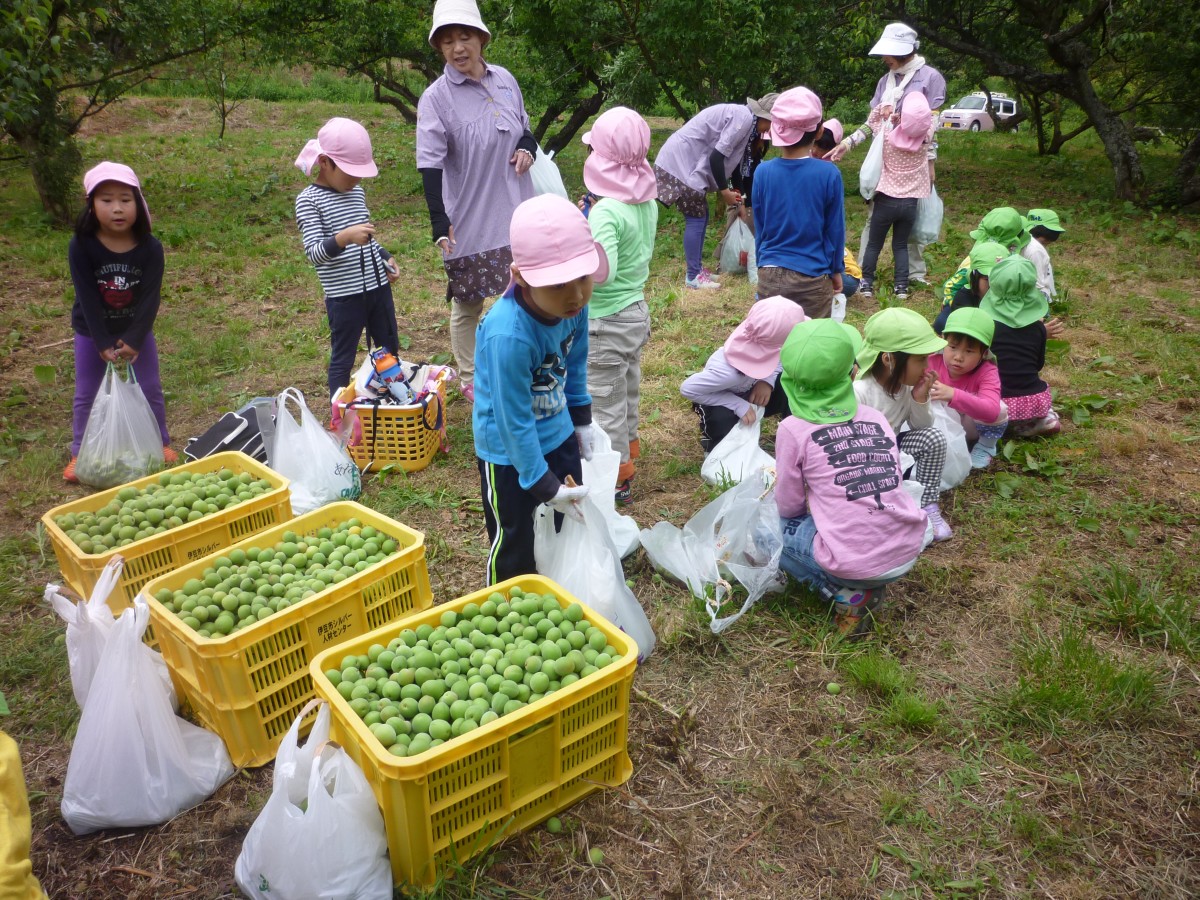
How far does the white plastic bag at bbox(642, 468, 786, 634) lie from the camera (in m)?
3.37

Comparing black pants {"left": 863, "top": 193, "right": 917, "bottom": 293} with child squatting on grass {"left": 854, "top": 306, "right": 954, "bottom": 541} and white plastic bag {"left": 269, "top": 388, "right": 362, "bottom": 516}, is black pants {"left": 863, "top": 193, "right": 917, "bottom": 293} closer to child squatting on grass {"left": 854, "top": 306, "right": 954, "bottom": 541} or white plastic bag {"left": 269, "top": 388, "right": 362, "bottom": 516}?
child squatting on grass {"left": 854, "top": 306, "right": 954, "bottom": 541}

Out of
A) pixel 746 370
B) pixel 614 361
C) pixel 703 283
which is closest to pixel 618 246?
pixel 614 361

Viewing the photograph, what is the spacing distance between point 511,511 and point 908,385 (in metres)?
2.03

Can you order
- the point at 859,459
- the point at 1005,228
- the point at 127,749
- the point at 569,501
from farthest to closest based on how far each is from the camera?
the point at 1005,228 → the point at 859,459 → the point at 569,501 → the point at 127,749

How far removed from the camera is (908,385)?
374 cm

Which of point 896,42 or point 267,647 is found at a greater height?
point 896,42

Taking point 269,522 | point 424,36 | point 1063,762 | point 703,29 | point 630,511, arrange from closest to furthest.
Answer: point 1063,762, point 269,522, point 630,511, point 703,29, point 424,36

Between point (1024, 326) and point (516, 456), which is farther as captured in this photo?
point (1024, 326)

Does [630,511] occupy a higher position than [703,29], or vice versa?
[703,29]

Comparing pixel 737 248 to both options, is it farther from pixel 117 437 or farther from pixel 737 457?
pixel 117 437

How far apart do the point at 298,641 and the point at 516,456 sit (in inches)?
37.7

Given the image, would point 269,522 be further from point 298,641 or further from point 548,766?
point 548,766

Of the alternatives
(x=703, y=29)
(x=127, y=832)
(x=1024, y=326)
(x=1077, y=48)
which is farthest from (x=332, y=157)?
(x=1077, y=48)

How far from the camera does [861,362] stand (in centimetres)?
377
